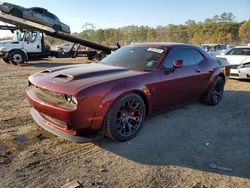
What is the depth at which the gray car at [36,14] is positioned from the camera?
1533 centimetres

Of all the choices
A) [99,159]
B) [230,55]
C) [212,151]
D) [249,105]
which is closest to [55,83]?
[99,159]

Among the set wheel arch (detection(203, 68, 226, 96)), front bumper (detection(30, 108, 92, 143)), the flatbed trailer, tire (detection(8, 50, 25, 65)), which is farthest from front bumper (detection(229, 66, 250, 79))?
tire (detection(8, 50, 25, 65))

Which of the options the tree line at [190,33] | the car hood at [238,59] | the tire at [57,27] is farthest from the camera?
the tree line at [190,33]

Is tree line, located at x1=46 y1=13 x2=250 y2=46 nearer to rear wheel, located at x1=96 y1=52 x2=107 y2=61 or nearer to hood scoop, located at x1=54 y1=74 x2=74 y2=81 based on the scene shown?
rear wheel, located at x1=96 y1=52 x2=107 y2=61

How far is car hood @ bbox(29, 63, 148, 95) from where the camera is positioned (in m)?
3.49

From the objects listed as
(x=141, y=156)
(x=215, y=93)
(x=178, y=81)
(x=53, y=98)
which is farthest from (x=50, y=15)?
(x=141, y=156)

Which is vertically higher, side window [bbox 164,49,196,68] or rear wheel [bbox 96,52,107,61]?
side window [bbox 164,49,196,68]

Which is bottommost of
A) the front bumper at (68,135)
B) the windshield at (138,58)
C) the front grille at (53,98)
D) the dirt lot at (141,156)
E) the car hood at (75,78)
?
the dirt lot at (141,156)

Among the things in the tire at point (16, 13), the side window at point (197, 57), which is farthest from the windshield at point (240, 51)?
the tire at point (16, 13)

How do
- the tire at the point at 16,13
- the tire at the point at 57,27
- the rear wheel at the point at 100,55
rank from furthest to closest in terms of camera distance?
the rear wheel at the point at 100,55, the tire at the point at 57,27, the tire at the point at 16,13

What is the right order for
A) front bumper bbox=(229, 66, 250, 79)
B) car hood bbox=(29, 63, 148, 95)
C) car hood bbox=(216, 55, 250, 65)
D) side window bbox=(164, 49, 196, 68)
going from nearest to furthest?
car hood bbox=(29, 63, 148, 95) → side window bbox=(164, 49, 196, 68) → front bumper bbox=(229, 66, 250, 79) → car hood bbox=(216, 55, 250, 65)

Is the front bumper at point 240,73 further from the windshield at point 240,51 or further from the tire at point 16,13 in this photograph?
the tire at point 16,13

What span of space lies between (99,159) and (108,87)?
3.31 ft

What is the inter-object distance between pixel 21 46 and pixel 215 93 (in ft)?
43.6
